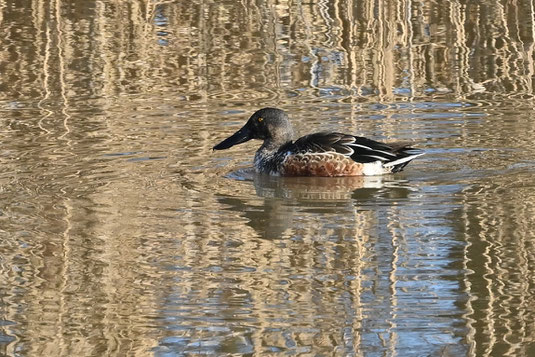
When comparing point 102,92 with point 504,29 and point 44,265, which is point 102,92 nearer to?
point 504,29

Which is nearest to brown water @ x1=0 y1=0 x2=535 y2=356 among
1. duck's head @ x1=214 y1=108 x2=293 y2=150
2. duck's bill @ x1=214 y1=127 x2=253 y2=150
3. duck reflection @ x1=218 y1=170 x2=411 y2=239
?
duck reflection @ x1=218 y1=170 x2=411 y2=239

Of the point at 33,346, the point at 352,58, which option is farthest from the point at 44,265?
the point at 352,58

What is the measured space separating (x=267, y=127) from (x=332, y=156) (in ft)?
3.17

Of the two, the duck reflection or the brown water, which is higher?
the brown water

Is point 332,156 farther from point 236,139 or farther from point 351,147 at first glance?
point 236,139

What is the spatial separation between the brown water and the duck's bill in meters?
0.14

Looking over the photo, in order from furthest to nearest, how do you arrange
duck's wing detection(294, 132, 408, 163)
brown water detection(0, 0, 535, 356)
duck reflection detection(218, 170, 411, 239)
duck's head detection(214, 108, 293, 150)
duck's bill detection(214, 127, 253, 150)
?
duck's head detection(214, 108, 293, 150)
duck's bill detection(214, 127, 253, 150)
duck's wing detection(294, 132, 408, 163)
duck reflection detection(218, 170, 411, 239)
brown water detection(0, 0, 535, 356)

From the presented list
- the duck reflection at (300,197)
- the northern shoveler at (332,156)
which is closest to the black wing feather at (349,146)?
the northern shoveler at (332,156)

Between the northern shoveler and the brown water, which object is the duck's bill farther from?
the brown water

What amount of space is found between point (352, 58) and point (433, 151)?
3300mm

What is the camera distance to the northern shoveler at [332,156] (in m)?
9.98

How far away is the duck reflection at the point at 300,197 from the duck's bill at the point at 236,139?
34 centimetres

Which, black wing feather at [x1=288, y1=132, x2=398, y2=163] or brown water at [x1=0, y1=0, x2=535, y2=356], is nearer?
brown water at [x1=0, y1=0, x2=535, y2=356]

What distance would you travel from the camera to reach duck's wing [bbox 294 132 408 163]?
9969 mm
